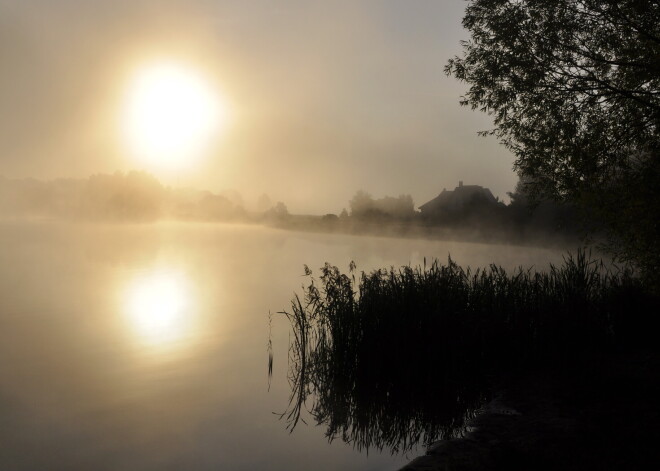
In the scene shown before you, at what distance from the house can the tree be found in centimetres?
5896

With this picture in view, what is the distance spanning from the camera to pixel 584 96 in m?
14.8

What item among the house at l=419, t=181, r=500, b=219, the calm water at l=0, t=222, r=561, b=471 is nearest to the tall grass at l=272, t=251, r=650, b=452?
the calm water at l=0, t=222, r=561, b=471

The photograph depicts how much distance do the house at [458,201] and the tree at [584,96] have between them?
5896 cm

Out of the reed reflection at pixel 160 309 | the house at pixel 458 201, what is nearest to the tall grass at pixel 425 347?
the reed reflection at pixel 160 309

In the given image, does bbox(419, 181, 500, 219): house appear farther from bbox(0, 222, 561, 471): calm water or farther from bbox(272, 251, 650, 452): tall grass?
bbox(272, 251, 650, 452): tall grass

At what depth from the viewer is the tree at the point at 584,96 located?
13414 mm

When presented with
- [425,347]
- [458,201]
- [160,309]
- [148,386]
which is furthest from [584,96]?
[458,201]

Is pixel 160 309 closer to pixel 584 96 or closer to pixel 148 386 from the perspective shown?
pixel 148 386

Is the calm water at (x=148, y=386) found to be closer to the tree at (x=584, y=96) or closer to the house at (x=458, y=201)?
the tree at (x=584, y=96)

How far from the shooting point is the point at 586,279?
1490 cm

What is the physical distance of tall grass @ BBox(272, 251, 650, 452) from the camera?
10906mm

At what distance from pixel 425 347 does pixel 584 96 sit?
954 cm

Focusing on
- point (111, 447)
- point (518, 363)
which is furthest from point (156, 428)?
point (518, 363)

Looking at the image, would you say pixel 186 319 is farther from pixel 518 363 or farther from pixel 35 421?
pixel 518 363
